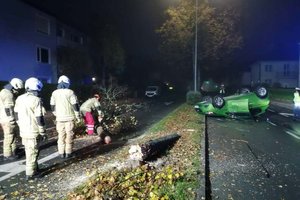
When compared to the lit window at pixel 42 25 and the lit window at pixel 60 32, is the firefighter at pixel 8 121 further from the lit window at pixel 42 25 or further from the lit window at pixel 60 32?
the lit window at pixel 60 32

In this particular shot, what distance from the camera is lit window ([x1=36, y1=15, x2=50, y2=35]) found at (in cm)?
3164

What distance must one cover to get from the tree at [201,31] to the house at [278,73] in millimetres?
39279

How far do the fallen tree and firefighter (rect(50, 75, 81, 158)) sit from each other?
6.64 ft

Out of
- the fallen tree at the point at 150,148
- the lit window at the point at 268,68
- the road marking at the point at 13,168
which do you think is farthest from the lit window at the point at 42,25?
the lit window at the point at 268,68

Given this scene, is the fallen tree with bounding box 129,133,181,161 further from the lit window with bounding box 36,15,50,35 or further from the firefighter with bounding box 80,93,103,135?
the lit window with bounding box 36,15,50,35

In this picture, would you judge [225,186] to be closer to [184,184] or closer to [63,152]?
[184,184]

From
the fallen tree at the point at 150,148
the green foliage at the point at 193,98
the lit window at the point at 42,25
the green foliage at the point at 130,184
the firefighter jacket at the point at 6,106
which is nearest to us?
the green foliage at the point at 130,184

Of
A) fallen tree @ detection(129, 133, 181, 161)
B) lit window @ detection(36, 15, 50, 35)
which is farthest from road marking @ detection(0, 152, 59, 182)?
lit window @ detection(36, 15, 50, 35)

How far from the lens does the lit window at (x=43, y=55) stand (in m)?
31.9

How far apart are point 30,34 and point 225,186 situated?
2702 cm

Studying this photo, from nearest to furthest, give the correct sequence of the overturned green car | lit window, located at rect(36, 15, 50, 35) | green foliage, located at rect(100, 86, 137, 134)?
1. green foliage, located at rect(100, 86, 137, 134)
2. the overturned green car
3. lit window, located at rect(36, 15, 50, 35)

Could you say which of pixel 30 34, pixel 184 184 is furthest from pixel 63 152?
pixel 30 34

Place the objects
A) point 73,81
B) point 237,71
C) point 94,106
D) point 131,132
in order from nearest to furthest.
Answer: point 94,106, point 131,132, point 73,81, point 237,71

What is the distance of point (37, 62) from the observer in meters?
31.4
